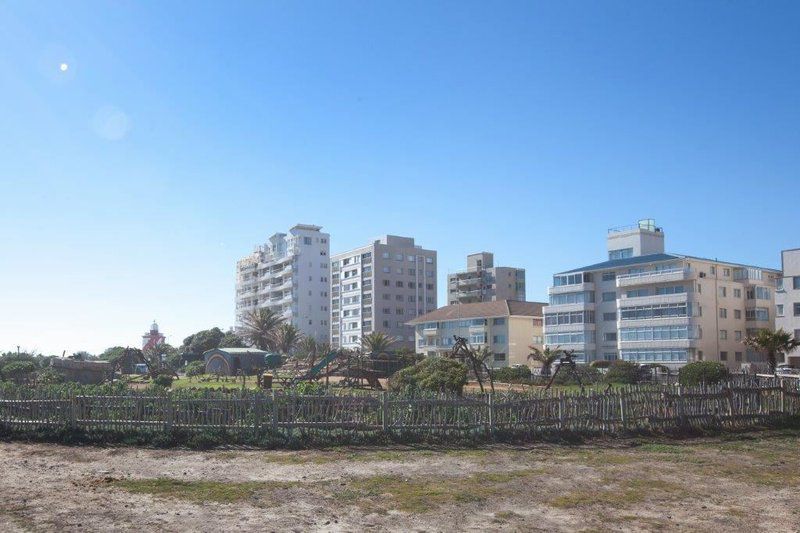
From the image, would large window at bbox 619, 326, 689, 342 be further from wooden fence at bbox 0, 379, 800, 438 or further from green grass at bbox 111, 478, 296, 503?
green grass at bbox 111, 478, 296, 503

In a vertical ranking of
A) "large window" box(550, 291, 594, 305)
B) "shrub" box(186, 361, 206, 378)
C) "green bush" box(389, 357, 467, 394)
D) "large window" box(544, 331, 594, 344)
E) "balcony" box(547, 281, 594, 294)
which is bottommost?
"shrub" box(186, 361, 206, 378)

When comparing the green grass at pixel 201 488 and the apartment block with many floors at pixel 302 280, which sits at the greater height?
the apartment block with many floors at pixel 302 280

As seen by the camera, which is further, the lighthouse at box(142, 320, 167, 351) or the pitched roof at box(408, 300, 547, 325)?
the lighthouse at box(142, 320, 167, 351)

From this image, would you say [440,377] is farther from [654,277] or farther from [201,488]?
[654,277]

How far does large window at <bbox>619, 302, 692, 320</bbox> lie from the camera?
69.6 metres

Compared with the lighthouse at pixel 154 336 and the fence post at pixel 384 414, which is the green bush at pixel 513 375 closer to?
the fence post at pixel 384 414

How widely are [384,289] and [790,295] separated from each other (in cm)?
7029

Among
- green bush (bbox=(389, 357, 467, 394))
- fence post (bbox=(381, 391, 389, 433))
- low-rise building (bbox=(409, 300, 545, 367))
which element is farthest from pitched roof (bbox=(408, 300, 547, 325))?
fence post (bbox=(381, 391, 389, 433))

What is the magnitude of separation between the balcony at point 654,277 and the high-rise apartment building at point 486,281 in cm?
5191

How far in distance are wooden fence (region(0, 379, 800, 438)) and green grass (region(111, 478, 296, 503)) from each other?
16.2 feet

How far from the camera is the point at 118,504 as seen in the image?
40.5ft

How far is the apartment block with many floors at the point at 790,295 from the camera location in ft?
205

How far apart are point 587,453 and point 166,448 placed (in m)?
11.0

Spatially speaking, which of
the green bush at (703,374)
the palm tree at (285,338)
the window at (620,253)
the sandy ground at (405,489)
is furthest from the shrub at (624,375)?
the palm tree at (285,338)
